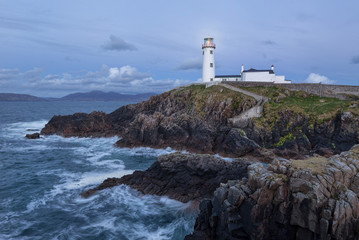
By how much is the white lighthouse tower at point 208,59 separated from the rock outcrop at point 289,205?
6136 centimetres

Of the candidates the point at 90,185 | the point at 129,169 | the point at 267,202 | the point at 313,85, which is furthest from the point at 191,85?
the point at 267,202

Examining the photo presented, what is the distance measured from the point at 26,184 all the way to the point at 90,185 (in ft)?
28.1

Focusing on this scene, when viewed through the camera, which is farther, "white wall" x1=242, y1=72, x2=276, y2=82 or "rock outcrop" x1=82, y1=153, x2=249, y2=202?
"white wall" x1=242, y1=72, x2=276, y2=82

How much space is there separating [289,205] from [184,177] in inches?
580

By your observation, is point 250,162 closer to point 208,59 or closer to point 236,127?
point 236,127

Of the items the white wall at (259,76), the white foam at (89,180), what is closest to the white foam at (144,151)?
the white foam at (89,180)

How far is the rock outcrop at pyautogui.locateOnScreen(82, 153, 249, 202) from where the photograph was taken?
85.5ft

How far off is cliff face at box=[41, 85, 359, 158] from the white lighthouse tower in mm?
Answer: 10341

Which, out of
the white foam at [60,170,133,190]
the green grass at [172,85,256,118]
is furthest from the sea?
the green grass at [172,85,256,118]

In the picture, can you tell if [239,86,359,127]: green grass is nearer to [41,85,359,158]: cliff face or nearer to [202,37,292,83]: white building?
[41,85,359,158]: cliff face

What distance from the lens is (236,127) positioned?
1998 inches

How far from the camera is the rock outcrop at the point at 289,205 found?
13.2m

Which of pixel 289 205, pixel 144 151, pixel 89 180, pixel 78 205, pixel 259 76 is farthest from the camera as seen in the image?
pixel 259 76

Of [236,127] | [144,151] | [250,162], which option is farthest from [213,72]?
[250,162]
